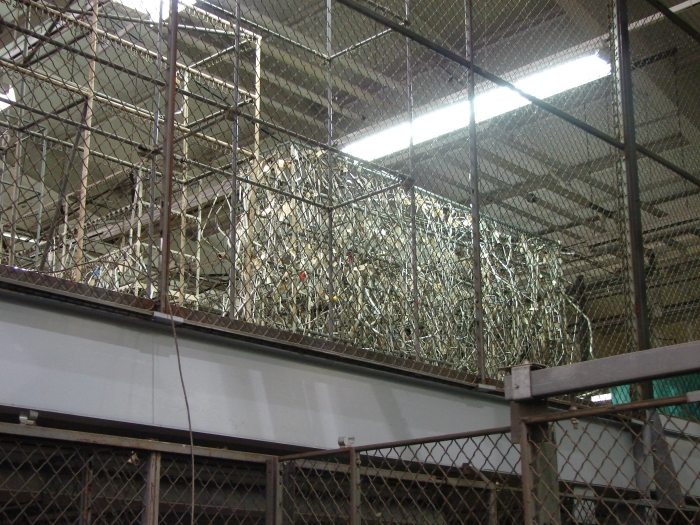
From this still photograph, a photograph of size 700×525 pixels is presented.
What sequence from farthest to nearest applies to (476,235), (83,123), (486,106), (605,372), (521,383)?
(486,106) → (83,123) → (476,235) → (521,383) → (605,372)

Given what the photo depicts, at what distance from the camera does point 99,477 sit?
9.61 ft

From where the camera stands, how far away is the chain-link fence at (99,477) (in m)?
2.65

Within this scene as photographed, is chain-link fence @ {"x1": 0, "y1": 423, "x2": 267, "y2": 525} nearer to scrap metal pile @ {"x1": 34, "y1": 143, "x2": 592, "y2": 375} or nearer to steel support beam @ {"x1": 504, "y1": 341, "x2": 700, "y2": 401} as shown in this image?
steel support beam @ {"x1": 504, "y1": 341, "x2": 700, "y2": 401}

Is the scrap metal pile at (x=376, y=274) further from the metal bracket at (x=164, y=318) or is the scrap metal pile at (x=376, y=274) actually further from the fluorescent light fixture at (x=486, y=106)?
the metal bracket at (x=164, y=318)

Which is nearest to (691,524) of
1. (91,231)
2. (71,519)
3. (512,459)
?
(71,519)

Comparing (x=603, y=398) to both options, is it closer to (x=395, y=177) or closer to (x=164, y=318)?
(x=395, y=177)

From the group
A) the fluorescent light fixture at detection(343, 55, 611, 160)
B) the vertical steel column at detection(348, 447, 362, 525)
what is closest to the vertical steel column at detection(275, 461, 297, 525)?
the vertical steel column at detection(348, 447, 362, 525)

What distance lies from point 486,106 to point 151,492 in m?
4.99

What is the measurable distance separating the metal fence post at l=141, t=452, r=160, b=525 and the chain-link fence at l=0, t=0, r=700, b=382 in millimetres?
588

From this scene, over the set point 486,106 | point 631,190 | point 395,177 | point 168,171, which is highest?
point 486,106

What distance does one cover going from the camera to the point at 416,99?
334 inches

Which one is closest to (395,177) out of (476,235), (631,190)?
(476,235)

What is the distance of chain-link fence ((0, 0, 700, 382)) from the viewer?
4.42m

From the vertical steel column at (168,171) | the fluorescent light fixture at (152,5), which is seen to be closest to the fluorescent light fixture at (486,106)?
the fluorescent light fixture at (152,5)
